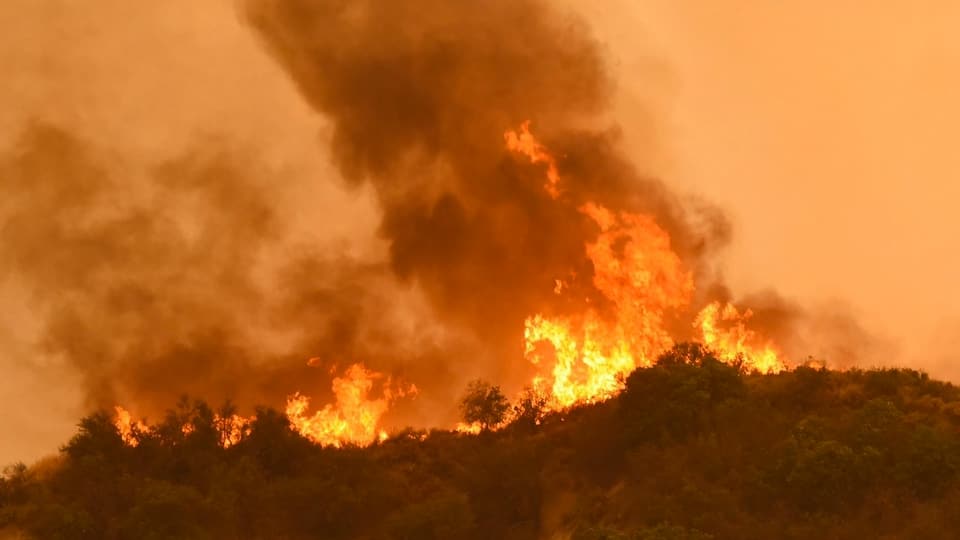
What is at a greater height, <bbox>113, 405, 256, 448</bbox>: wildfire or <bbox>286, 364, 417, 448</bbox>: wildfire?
<bbox>286, 364, 417, 448</bbox>: wildfire

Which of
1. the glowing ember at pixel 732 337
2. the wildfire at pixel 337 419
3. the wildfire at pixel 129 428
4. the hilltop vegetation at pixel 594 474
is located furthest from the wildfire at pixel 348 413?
the glowing ember at pixel 732 337

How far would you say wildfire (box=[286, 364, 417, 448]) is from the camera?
47.3 meters

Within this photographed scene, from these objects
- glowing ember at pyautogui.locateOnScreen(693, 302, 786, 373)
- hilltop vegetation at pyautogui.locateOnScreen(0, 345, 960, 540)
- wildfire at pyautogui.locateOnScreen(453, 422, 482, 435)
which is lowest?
hilltop vegetation at pyautogui.locateOnScreen(0, 345, 960, 540)

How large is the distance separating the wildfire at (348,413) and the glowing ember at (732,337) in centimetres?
1770

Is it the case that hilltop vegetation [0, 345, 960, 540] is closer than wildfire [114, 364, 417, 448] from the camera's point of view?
Yes

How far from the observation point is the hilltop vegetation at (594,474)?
31.9 m

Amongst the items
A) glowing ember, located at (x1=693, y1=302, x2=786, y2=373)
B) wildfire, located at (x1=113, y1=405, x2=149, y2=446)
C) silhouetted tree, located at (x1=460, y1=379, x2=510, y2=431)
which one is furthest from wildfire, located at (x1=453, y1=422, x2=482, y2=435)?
wildfire, located at (x1=113, y1=405, x2=149, y2=446)

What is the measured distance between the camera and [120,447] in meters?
41.2

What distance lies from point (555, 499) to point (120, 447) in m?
18.8

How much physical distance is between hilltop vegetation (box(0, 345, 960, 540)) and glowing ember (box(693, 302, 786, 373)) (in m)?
4.05

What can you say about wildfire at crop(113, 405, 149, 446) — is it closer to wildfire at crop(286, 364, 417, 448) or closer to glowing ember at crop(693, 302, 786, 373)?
wildfire at crop(286, 364, 417, 448)

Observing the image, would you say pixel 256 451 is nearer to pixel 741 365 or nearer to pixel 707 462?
pixel 707 462

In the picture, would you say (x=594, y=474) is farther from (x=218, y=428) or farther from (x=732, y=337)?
(x=218, y=428)

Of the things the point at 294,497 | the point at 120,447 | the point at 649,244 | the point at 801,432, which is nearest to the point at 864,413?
the point at 801,432
